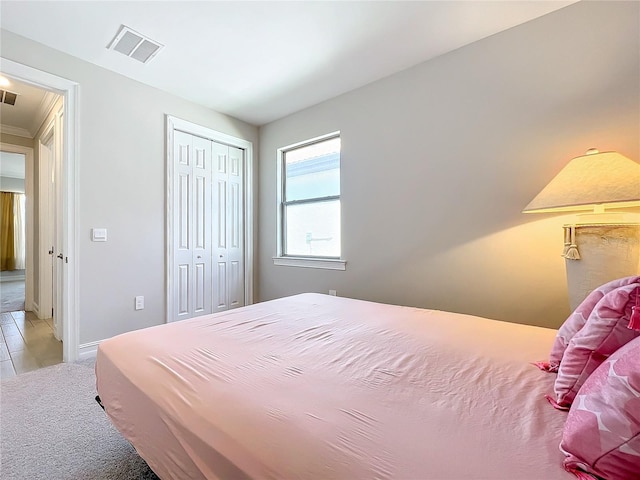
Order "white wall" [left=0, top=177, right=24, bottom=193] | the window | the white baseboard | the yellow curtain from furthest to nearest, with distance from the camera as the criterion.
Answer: the yellow curtain, "white wall" [left=0, top=177, right=24, bottom=193], the window, the white baseboard

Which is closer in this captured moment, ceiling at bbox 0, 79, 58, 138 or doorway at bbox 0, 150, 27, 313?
ceiling at bbox 0, 79, 58, 138

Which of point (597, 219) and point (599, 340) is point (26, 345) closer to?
point (599, 340)

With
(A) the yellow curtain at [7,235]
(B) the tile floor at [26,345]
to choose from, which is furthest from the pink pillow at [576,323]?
(A) the yellow curtain at [7,235]

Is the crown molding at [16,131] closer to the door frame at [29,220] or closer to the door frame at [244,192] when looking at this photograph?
the door frame at [29,220]

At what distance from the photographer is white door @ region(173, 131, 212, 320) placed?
319cm

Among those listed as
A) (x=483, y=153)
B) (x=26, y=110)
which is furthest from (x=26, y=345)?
(x=483, y=153)

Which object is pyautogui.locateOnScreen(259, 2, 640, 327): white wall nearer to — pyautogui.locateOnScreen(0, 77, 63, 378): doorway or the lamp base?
the lamp base

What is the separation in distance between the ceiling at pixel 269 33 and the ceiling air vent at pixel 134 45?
2.0 inches

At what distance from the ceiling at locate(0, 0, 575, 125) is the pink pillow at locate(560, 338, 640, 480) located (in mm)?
2259

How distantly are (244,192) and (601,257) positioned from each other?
11.5 feet

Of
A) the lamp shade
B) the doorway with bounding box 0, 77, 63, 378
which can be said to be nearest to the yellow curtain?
the doorway with bounding box 0, 77, 63, 378

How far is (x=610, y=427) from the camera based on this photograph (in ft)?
1.82

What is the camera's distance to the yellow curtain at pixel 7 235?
A: 7633 mm

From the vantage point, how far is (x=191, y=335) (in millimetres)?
1391
